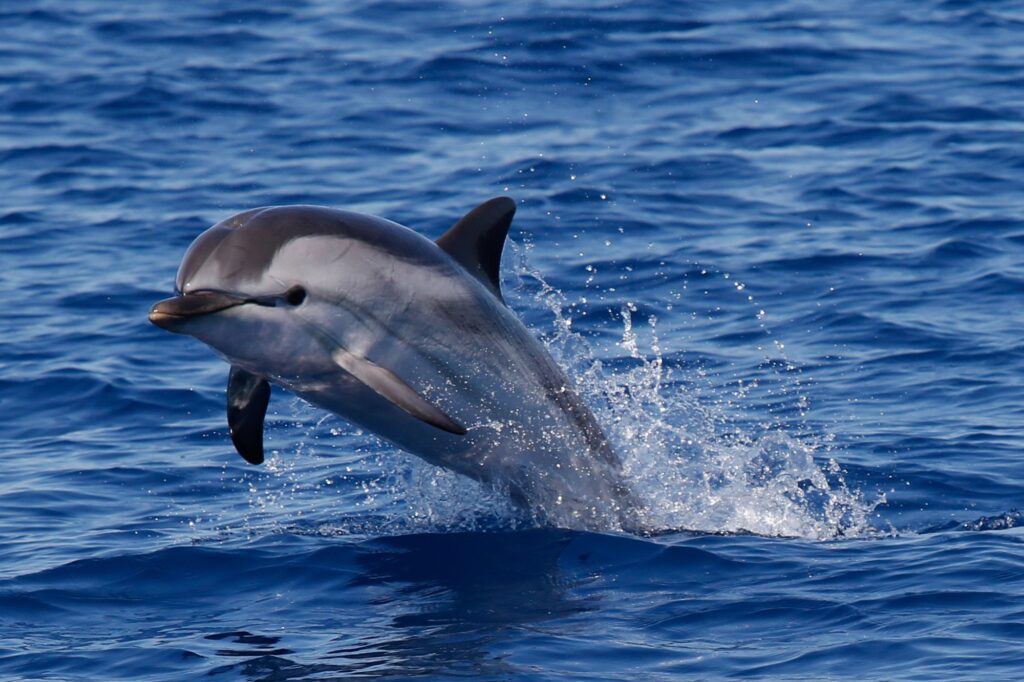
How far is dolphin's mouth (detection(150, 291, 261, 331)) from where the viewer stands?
6898mm

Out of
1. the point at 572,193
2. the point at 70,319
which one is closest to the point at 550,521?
the point at 70,319

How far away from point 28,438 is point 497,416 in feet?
13.6

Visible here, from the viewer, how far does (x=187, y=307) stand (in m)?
6.93

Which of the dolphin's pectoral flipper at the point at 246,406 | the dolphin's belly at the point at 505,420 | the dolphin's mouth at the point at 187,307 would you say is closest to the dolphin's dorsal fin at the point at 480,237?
the dolphin's belly at the point at 505,420

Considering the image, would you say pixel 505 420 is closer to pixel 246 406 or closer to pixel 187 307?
pixel 246 406

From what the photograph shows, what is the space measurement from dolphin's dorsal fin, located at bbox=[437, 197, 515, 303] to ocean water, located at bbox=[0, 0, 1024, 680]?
1354mm

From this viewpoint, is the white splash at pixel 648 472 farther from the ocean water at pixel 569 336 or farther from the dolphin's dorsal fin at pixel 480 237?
the dolphin's dorsal fin at pixel 480 237

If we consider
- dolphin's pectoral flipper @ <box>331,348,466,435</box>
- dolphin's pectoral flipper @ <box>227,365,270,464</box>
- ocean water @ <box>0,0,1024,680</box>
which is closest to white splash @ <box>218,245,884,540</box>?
ocean water @ <box>0,0,1024,680</box>

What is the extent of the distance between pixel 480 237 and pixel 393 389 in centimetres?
105

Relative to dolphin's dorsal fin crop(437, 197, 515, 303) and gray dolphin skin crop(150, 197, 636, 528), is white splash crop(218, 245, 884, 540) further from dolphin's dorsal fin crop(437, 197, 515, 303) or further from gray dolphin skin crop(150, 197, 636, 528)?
dolphin's dorsal fin crop(437, 197, 515, 303)

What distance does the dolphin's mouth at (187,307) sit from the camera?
690cm

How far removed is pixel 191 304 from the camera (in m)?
6.94

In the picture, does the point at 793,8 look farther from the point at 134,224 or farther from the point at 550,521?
the point at 550,521

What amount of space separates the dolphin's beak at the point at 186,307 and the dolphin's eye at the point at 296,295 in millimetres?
244
